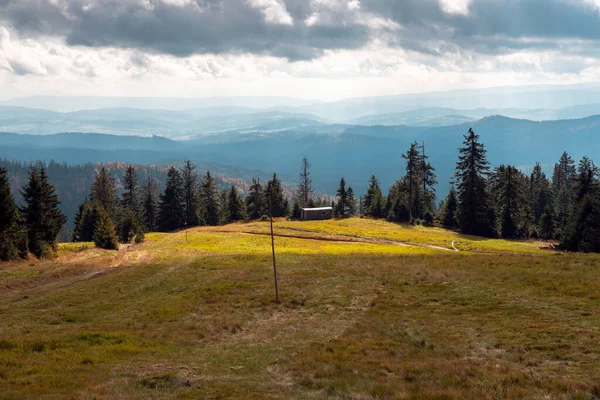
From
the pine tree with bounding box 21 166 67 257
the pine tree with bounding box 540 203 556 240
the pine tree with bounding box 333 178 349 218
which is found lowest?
the pine tree with bounding box 540 203 556 240

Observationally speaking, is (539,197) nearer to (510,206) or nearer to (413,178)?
(413,178)

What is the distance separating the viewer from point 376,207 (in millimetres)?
118312

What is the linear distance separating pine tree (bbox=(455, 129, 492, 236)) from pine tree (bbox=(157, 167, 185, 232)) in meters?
69.6

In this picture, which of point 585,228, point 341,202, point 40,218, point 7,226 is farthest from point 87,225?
point 585,228

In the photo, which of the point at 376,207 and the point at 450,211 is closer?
the point at 450,211

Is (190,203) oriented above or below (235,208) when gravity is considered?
above

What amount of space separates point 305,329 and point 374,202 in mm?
99902

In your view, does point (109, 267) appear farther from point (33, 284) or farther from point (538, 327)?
point (538, 327)

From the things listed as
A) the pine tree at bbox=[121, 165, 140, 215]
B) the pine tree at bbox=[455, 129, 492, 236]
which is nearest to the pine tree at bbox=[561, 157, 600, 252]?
the pine tree at bbox=[455, 129, 492, 236]

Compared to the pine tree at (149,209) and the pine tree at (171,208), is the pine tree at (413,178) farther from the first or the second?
the pine tree at (149,209)

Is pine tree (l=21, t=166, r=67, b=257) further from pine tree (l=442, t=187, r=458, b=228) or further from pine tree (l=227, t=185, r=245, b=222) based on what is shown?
pine tree (l=442, t=187, r=458, b=228)

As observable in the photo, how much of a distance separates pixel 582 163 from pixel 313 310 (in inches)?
4159

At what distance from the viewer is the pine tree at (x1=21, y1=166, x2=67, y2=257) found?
51375 millimetres

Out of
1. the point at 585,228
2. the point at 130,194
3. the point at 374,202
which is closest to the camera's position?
the point at 585,228
